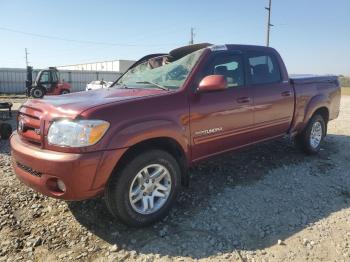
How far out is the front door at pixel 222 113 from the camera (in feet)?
13.3

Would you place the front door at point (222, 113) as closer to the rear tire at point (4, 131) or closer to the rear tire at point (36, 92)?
the rear tire at point (4, 131)

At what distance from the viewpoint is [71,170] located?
3078 millimetres

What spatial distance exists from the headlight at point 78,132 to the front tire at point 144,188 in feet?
1.49

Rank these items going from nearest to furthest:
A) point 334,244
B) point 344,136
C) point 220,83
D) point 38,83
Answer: point 334,244 < point 220,83 < point 344,136 < point 38,83

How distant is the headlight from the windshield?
121cm

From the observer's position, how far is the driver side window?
4465 mm

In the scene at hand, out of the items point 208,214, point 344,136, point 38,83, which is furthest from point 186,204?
point 38,83

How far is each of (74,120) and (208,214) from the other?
6.12ft

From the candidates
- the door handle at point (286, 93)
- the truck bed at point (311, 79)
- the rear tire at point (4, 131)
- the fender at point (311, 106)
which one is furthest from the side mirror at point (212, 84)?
the rear tire at point (4, 131)

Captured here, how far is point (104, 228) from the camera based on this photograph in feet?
12.0

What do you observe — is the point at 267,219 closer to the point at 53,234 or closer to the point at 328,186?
the point at 328,186

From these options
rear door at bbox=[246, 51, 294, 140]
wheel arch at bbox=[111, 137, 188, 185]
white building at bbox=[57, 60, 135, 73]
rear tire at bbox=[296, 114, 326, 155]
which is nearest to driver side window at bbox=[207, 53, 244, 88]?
rear door at bbox=[246, 51, 294, 140]

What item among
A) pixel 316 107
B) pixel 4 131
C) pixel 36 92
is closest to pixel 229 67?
pixel 316 107

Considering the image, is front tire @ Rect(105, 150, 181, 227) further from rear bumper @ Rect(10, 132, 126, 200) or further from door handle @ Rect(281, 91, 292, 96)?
door handle @ Rect(281, 91, 292, 96)
